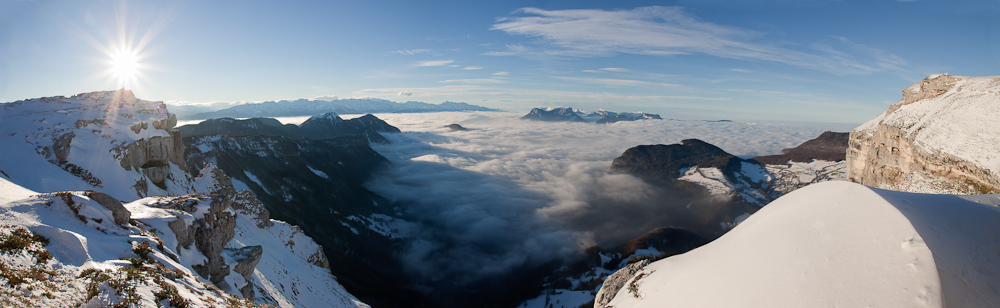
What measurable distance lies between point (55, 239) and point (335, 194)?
109 metres

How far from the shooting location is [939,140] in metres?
25.3

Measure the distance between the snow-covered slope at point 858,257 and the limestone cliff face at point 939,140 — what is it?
52.2 ft

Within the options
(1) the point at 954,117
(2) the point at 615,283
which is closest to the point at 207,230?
(2) the point at 615,283

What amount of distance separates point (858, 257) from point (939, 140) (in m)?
28.6

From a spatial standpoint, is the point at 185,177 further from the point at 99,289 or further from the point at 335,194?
the point at 335,194

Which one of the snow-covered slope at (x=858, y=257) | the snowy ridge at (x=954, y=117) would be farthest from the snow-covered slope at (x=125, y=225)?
the snowy ridge at (x=954, y=117)

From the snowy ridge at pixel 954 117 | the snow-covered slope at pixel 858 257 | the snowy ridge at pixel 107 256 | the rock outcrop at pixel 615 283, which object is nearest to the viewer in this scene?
the snow-covered slope at pixel 858 257

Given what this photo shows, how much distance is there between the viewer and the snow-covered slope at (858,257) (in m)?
7.83

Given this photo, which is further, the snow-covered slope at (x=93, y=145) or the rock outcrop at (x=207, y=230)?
the snow-covered slope at (x=93, y=145)

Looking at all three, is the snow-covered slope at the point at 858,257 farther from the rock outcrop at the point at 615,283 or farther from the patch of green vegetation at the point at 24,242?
the patch of green vegetation at the point at 24,242

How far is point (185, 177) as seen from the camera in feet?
130

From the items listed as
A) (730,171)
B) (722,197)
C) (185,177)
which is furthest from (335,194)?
(730,171)

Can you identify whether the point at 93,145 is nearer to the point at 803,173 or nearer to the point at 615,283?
the point at 615,283

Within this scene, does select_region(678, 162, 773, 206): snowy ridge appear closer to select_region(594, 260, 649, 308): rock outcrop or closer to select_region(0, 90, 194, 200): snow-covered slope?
select_region(594, 260, 649, 308): rock outcrop
